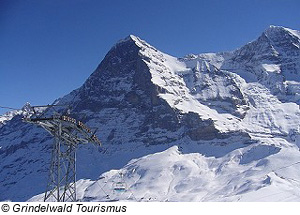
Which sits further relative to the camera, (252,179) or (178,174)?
(178,174)

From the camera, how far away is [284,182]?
140 m

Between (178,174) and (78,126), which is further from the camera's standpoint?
(178,174)

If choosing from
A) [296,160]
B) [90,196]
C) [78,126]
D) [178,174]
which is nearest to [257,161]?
[296,160]

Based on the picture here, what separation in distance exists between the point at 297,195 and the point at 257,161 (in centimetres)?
6788

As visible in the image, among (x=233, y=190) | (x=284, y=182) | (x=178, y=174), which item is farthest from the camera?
(x=178, y=174)

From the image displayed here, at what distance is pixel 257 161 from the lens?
182 meters

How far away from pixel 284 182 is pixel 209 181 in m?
38.2
